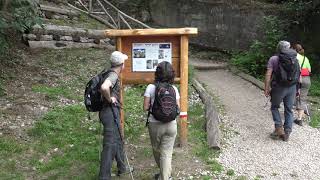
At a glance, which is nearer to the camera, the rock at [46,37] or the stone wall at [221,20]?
the rock at [46,37]

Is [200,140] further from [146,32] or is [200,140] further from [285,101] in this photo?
[146,32]

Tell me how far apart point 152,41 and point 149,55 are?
223 millimetres

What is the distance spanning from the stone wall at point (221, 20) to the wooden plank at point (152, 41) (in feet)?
30.6

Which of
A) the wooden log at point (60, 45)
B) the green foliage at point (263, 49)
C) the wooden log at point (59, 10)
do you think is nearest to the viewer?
the wooden log at point (60, 45)

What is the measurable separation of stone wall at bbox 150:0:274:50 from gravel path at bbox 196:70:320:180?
561cm

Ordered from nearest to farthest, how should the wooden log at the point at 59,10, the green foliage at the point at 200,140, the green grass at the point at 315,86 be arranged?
the green foliage at the point at 200,140 → the green grass at the point at 315,86 → the wooden log at the point at 59,10

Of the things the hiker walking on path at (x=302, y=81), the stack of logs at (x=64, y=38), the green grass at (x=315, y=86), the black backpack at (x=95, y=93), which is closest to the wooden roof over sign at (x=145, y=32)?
the black backpack at (x=95, y=93)

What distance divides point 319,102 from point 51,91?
6276 millimetres

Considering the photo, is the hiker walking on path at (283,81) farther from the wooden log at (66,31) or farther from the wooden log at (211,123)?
the wooden log at (66,31)

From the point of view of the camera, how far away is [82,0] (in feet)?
66.9

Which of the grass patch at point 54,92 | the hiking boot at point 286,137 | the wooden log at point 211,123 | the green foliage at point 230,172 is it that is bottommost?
the green foliage at point 230,172

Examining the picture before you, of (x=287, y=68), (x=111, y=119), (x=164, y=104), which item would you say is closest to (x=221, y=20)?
(x=287, y=68)

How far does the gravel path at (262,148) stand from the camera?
7066mm

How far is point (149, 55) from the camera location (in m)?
7.41
